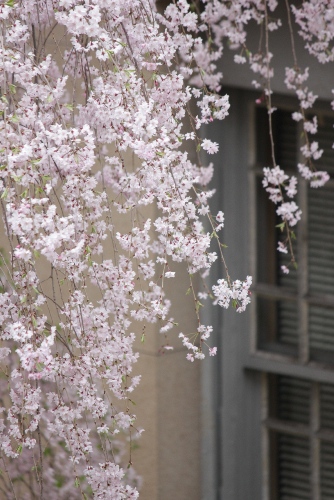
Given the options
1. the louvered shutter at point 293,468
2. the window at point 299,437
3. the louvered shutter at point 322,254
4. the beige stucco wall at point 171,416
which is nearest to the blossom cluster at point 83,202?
the louvered shutter at point 322,254

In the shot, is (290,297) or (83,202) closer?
(83,202)

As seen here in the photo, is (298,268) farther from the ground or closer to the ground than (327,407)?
farther from the ground

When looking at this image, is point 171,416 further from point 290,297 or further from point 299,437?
point 290,297

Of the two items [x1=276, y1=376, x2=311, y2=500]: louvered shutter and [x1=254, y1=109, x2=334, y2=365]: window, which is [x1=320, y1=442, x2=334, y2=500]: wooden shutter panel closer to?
[x1=276, y1=376, x2=311, y2=500]: louvered shutter

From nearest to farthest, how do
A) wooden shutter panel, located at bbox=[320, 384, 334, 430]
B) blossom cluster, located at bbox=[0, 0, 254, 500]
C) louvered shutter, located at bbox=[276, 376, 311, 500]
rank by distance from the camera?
1. blossom cluster, located at bbox=[0, 0, 254, 500]
2. wooden shutter panel, located at bbox=[320, 384, 334, 430]
3. louvered shutter, located at bbox=[276, 376, 311, 500]

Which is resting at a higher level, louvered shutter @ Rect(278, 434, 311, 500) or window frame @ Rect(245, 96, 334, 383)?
window frame @ Rect(245, 96, 334, 383)

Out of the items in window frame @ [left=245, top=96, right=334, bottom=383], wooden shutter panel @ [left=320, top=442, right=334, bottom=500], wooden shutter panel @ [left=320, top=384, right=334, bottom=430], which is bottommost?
wooden shutter panel @ [left=320, top=442, right=334, bottom=500]

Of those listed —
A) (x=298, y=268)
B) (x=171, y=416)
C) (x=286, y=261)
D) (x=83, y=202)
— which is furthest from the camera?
(x=171, y=416)

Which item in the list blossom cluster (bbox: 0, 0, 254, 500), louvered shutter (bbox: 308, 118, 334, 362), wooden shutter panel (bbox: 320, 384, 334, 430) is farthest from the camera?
wooden shutter panel (bbox: 320, 384, 334, 430)

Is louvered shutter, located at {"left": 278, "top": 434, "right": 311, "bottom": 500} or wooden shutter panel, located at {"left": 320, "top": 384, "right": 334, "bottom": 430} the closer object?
wooden shutter panel, located at {"left": 320, "top": 384, "right": 334, "bottom": 430}

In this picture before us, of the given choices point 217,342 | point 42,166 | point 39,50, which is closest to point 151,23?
point 39,50

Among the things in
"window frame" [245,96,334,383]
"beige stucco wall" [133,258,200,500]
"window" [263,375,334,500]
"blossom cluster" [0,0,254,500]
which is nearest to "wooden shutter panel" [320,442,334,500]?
"window" [263,375,334,500]

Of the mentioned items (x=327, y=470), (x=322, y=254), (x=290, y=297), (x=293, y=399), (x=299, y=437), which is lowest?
(x=327, y=470)

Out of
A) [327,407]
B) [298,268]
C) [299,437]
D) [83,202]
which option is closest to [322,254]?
[298,268]
